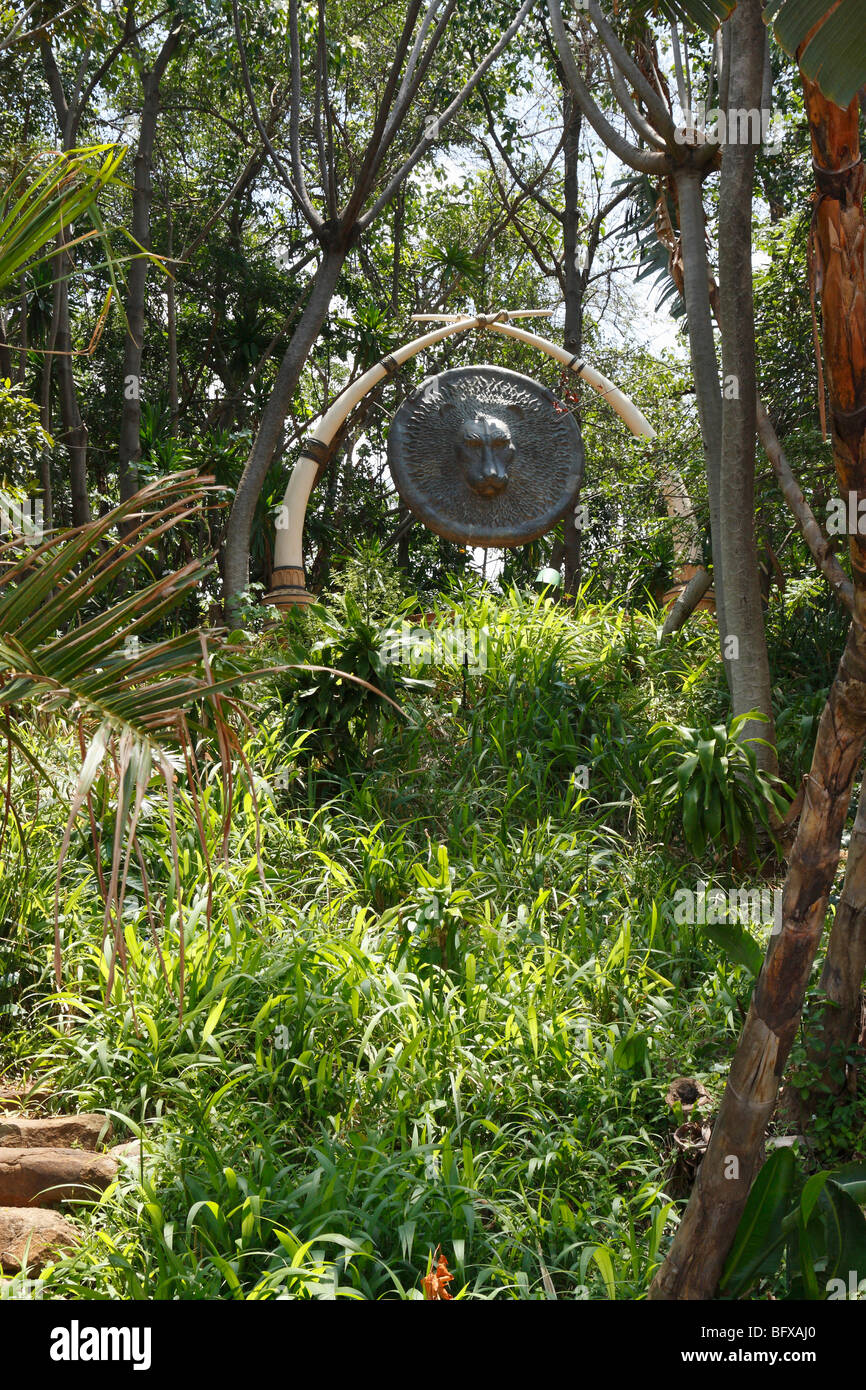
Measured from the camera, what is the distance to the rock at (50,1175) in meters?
3.33

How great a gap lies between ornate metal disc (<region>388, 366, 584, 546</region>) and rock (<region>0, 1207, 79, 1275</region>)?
5.49 m

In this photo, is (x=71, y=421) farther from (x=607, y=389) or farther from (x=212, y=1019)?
(x=212, y=1019)

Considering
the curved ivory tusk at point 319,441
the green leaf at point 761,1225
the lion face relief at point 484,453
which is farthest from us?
the lion face relief at point 484,453

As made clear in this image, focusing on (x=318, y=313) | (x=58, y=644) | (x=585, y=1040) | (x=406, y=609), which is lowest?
(x=585, y=1040)

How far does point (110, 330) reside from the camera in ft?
43.8

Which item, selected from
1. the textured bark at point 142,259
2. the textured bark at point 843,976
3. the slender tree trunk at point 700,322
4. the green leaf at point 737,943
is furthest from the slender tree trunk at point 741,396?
the textured bark at point 142,259

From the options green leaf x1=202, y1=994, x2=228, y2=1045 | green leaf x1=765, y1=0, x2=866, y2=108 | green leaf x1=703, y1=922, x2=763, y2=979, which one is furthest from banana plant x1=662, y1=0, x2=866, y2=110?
green leaf x1=202, y1=994, x2=228, y2=1045

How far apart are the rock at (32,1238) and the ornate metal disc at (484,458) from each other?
5.49m

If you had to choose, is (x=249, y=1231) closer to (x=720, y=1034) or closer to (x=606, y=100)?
(x=720, y=1034)

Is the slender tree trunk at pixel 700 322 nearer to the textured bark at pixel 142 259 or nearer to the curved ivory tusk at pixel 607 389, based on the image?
the curved ivory tusk at pixel 607 389

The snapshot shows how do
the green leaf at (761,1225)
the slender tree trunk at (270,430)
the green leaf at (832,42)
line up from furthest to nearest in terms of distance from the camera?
the slender tree trunk at (270,430)
the green leaf at (761,1225)
the green leaf at (832,42)

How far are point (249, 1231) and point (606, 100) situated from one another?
1250 centimetres

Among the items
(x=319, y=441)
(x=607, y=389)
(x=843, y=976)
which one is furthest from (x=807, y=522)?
(x=319, y=441)

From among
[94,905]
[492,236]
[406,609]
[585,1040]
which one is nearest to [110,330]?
[492,236]
